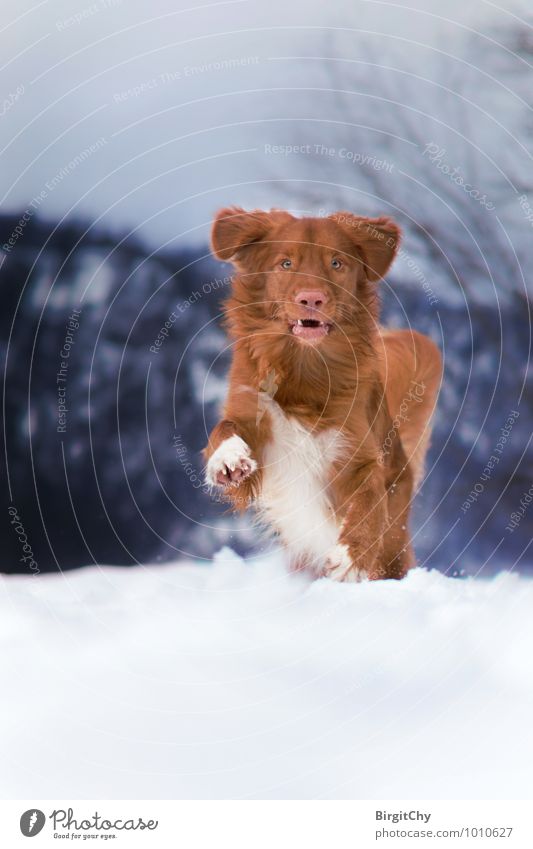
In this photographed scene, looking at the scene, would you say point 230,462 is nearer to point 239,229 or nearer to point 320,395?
point 320,395

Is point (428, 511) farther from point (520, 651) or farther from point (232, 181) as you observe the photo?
point (232, 181)

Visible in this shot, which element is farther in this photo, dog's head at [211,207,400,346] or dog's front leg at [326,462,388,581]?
dog's front leg at [326,462,388,581]

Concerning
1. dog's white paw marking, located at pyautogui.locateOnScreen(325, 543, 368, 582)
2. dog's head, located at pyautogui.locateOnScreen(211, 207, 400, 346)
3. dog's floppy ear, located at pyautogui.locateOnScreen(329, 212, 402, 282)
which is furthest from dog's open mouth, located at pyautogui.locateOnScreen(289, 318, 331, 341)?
dog's white paw marking, located at pyautogui.locateOnScreen(325, 543, 368, 582)

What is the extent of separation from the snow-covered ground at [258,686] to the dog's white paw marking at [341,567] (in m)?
0.03

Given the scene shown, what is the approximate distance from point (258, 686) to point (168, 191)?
1.26 m

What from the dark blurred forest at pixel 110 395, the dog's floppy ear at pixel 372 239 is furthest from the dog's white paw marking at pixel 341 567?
the dog's floppy ear at pixel 372 239

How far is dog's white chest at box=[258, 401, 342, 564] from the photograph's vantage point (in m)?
2.37

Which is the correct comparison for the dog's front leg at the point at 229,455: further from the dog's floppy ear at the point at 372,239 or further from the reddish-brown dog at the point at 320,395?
the dog's floppy ear at the point at 372,239

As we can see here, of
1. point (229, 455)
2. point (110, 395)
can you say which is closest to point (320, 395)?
point (229, 455)

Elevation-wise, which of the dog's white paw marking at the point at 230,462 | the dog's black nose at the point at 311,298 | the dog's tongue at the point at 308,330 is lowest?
the dog's white paw marking at the point at 230,462

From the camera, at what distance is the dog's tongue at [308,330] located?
230cm

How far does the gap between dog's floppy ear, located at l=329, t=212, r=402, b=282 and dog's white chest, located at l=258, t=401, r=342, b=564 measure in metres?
0.42

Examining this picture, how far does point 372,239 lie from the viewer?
7.70 ft

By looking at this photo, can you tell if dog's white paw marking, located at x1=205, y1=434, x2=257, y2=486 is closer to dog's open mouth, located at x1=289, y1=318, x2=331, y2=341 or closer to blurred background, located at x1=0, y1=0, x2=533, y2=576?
blurred background, located at x1=0, y1=0, x2=533, y2=576
